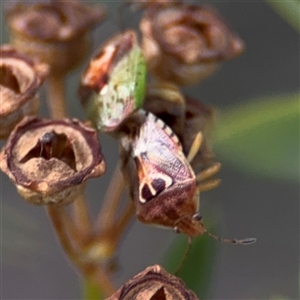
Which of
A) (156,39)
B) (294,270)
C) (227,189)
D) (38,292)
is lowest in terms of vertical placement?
(38,292)

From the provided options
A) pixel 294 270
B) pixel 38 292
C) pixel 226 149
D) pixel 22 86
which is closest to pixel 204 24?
pixel 226 149

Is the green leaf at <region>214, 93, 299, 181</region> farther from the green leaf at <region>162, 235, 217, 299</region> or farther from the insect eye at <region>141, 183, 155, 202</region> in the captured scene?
the insect eye at <region>141, 183, 155, 202</region>

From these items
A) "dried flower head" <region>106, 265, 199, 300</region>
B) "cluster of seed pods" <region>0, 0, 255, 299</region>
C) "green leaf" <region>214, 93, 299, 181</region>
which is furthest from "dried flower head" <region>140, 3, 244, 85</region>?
"dried flower head" <region>106, 265, 199, 300</region>

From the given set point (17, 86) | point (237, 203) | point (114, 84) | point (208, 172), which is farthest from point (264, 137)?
point (237, 203)

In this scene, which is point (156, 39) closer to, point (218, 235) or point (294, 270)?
point (218, 235)

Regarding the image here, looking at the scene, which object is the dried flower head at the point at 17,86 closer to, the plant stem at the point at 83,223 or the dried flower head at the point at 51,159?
the dried flower head at the point at 51,159

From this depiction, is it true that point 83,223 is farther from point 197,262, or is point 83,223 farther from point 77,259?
point 197,262
